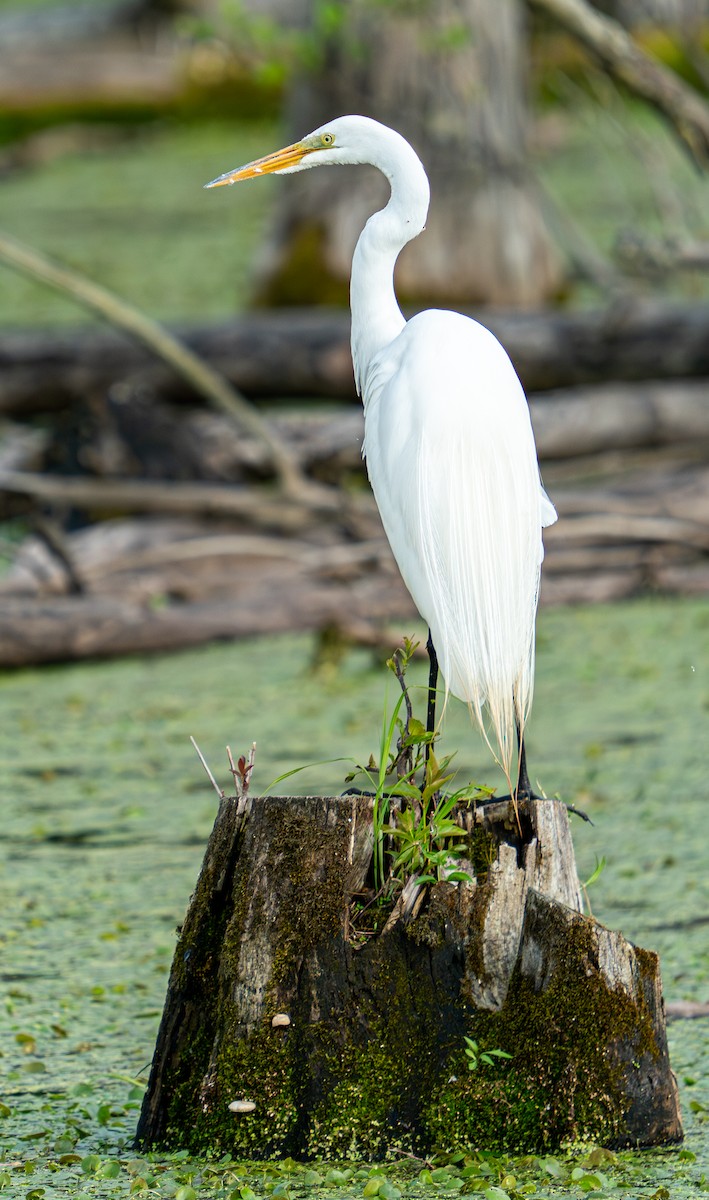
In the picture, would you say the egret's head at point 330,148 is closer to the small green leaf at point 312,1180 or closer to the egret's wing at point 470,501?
the egret's wing at point 470,501

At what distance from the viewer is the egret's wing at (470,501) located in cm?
214

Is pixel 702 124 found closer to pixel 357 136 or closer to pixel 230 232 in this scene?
pixel 357 136

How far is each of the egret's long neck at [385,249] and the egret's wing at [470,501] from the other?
7.4 inches

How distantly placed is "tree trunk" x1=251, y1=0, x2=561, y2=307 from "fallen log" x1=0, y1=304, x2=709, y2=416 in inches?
51.6

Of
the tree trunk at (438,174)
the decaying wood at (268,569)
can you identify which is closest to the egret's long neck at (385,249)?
the decaying wood at (268,569)

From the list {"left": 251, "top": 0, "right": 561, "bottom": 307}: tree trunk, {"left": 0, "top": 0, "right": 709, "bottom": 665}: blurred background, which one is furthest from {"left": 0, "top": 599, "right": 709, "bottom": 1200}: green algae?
{"left": 251, "top": 0, "right": 561, "bottom": 307}: tree trunk

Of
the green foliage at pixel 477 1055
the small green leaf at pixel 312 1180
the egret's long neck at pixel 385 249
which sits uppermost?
the egret's long neck at pixel 385 249

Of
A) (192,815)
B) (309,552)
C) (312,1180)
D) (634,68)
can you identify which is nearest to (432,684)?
(312,1180)

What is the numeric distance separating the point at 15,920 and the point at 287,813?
3.64 feet

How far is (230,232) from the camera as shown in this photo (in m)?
11.3

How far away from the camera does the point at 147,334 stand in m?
4.79

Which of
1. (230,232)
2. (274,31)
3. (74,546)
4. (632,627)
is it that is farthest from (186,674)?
(230,232)

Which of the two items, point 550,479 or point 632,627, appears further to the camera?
point 550,479

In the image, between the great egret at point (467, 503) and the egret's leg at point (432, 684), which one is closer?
the great egret at point (467, 503)
